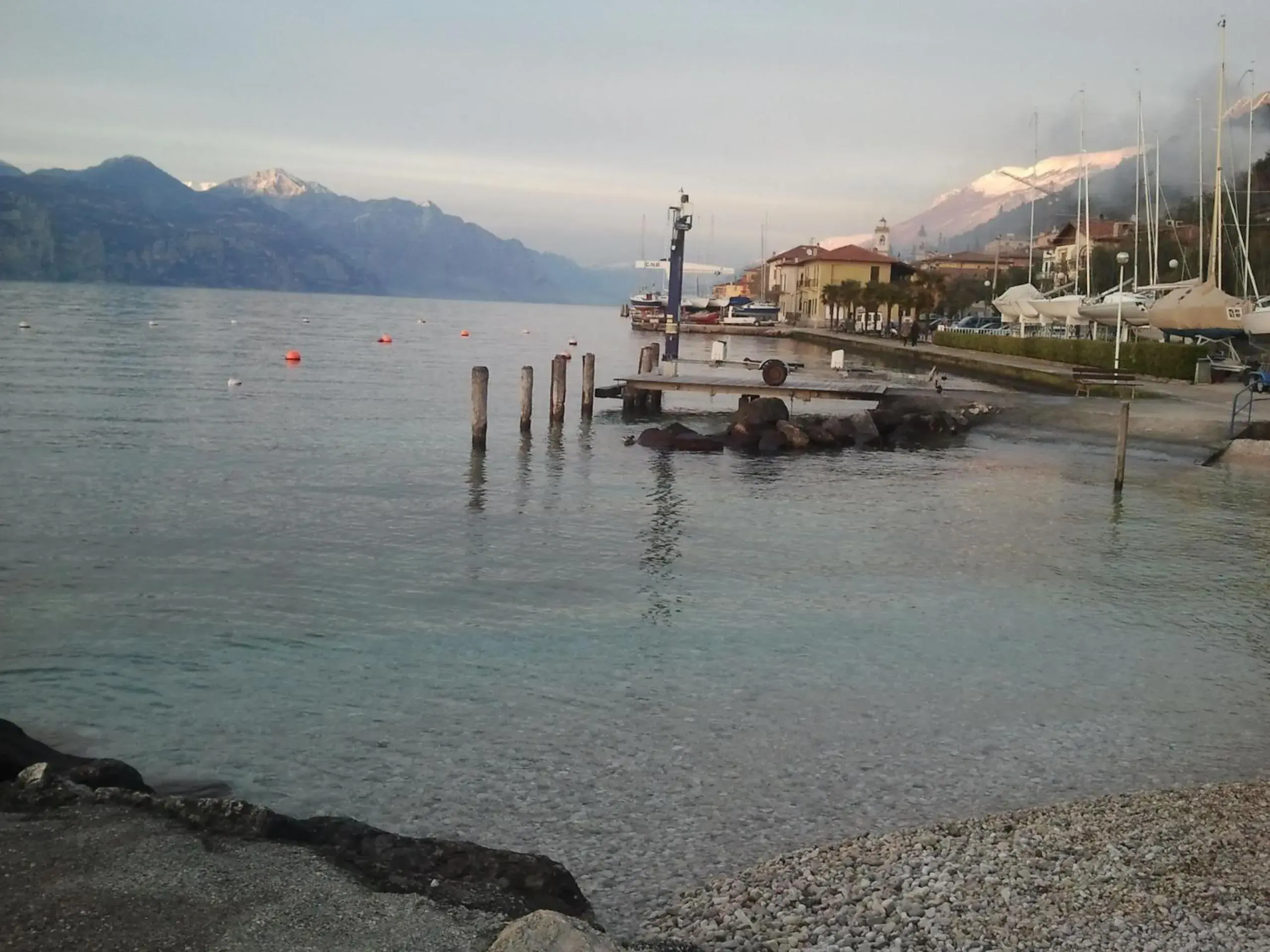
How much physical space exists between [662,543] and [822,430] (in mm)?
14432

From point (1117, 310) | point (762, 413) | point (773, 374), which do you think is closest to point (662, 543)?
point (762, 413)

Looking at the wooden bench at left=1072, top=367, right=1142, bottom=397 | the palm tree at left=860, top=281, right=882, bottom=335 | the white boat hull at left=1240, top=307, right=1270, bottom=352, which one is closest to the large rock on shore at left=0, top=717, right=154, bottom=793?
the wooden bench at left=1072, top=367, right=1142, bottom=397

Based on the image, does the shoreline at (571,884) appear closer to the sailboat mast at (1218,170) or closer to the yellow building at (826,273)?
the sailboat mast at (1218,170)

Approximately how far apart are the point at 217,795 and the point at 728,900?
411 cm

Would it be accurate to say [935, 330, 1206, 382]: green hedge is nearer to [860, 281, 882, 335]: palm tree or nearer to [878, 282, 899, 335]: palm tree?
[878, 282, 899, 335]: palm tree

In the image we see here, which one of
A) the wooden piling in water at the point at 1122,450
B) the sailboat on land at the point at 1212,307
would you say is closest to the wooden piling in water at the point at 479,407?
the wooden piling in water at the point at 1122,450

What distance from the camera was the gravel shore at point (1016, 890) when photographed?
654cm

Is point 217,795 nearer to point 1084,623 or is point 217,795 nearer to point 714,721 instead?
point 714,721

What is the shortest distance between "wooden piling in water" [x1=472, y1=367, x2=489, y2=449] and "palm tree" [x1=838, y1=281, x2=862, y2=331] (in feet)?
292

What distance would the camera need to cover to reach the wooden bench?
4062 centimetres

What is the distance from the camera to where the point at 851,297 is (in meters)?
117

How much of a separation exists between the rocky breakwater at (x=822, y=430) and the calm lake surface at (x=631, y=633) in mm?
1798

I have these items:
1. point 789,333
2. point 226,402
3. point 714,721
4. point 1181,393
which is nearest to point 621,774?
point 714,721

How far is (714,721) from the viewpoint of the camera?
444 inches
